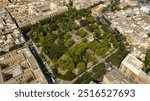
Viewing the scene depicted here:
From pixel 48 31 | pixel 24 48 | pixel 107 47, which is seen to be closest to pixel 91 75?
pixel 107 47

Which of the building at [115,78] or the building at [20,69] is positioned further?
the building at [20,69]

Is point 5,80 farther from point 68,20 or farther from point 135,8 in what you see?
point 135,8

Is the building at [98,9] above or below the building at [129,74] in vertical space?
above

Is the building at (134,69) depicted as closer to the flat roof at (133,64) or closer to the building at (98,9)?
the flat roof at (133,64)

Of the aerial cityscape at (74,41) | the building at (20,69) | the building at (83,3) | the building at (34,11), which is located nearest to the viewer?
the building at (20,69)

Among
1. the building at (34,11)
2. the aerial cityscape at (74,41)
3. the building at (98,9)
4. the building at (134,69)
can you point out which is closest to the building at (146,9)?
the aerial cityscape at (74,41)

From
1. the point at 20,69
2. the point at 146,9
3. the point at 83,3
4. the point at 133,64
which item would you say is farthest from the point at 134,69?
the point at 83,3

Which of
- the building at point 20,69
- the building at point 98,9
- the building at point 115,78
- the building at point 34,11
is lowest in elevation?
the building at point 115,78
